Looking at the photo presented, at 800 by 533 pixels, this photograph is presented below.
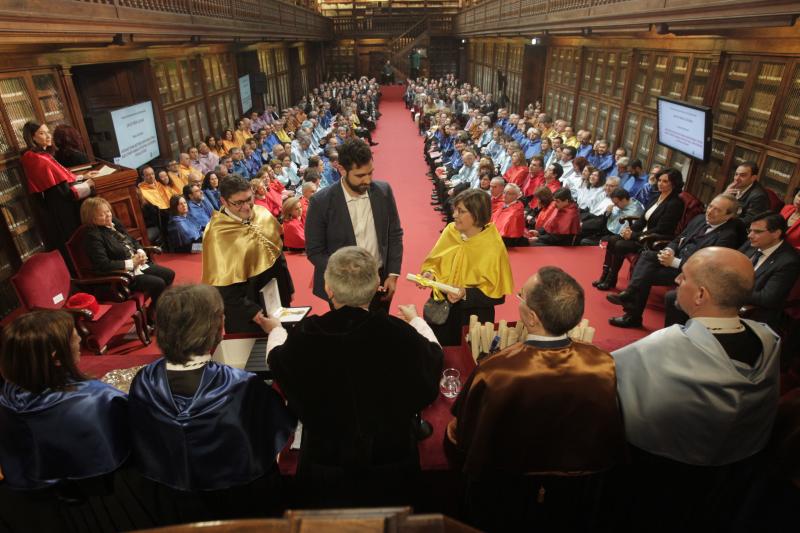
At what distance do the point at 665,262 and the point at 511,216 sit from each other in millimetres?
2225

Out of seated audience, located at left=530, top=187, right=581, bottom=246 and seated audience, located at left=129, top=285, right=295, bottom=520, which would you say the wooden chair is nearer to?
seated audience, located at left=129, top=285, right=295, bottom=520

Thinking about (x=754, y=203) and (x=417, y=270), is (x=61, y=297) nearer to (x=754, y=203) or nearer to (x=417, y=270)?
(x=417, y=270)

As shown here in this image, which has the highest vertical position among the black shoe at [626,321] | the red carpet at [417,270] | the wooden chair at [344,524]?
the wooden chair at [344,524]

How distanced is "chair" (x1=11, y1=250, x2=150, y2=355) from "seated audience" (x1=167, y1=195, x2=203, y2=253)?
2.22 meters

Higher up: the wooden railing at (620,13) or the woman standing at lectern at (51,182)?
the wooden railing at (620,13)

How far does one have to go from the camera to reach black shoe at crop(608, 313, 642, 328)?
15.8 feet

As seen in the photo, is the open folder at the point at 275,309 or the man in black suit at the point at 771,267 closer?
the open folder at the point at 275,309

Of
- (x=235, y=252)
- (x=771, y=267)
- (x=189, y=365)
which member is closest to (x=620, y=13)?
(x=771, y=267)

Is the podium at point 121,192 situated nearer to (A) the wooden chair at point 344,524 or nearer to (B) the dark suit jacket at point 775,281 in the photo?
(A) the wooden chair at point 344,524

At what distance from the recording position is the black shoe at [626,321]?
4.80m

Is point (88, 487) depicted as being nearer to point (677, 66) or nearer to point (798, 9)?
point (798, 9)

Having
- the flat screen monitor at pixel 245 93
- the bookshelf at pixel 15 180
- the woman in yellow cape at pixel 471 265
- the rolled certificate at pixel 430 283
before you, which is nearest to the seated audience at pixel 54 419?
the rolled certificate at pixel 430 283

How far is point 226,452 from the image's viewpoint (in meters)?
1.90

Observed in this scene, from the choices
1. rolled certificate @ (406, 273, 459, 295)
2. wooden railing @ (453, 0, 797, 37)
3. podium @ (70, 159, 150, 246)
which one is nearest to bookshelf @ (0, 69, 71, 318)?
podium @ (70, 159, 150, 246)
